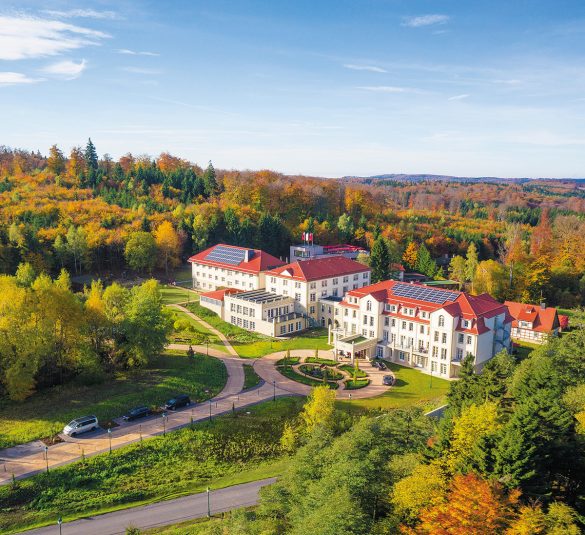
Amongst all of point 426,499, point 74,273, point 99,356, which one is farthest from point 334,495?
point 74,273

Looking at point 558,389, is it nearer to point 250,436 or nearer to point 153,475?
point 250,436

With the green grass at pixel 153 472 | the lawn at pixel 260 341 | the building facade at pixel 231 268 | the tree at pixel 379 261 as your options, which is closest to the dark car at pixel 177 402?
the green grass at pixel 153 472

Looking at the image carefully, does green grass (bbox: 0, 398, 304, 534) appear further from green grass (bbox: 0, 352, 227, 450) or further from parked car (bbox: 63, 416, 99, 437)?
green grass (bbox: 0, 352, 227, 450)

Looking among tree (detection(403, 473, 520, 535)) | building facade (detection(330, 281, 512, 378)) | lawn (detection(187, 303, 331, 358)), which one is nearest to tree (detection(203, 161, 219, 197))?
lawn (detection(187, 303, 331, 358))

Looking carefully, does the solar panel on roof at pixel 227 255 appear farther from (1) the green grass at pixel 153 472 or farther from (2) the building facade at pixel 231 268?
(1) the green grass at pixel 153 472

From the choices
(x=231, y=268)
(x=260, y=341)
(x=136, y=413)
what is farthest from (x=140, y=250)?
(x=136, y=413)
